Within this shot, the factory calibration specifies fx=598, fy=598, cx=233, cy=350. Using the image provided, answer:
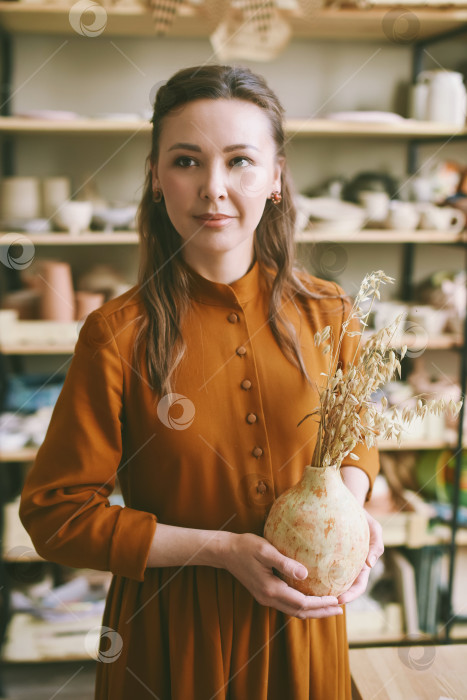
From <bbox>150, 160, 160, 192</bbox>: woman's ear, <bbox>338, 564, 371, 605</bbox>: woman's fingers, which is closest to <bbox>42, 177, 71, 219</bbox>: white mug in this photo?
<bbox>150, 160, 160, 192</bbox>: woman's ear

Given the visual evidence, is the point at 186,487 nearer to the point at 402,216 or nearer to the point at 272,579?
the point at 272,579

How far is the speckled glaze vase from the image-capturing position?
73 centimetres

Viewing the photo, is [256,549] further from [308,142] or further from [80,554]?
[308,142]

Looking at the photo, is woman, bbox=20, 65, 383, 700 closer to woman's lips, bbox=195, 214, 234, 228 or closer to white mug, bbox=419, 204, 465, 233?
woman's lips, bbox=195, 214, 234, 228

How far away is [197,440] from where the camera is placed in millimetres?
865

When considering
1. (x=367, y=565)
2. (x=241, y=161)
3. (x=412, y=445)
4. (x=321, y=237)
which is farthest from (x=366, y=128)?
(x=367, y=565)

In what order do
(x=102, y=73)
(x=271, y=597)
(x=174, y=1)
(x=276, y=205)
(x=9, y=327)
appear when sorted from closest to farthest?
(x=271, y=597) < (x=276, y=205) < (x=174, y=1) < (x=9, y=327) < (x=102, y=73)

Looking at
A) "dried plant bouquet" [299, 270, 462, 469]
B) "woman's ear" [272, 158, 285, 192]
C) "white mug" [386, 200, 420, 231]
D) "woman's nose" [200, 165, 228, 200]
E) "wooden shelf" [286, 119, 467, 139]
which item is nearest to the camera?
"dried plant bouquet" [299, 270, 462, 469]

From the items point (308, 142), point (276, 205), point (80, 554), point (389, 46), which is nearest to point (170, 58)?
point (308, 142)

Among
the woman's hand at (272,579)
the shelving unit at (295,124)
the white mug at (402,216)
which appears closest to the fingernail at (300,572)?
the woman's hand at (272,579)

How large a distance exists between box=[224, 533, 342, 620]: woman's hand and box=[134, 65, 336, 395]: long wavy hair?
251 millimetres

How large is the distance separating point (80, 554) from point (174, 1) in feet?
5.63

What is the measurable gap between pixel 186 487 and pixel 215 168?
45 cm

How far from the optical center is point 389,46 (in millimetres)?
2305
